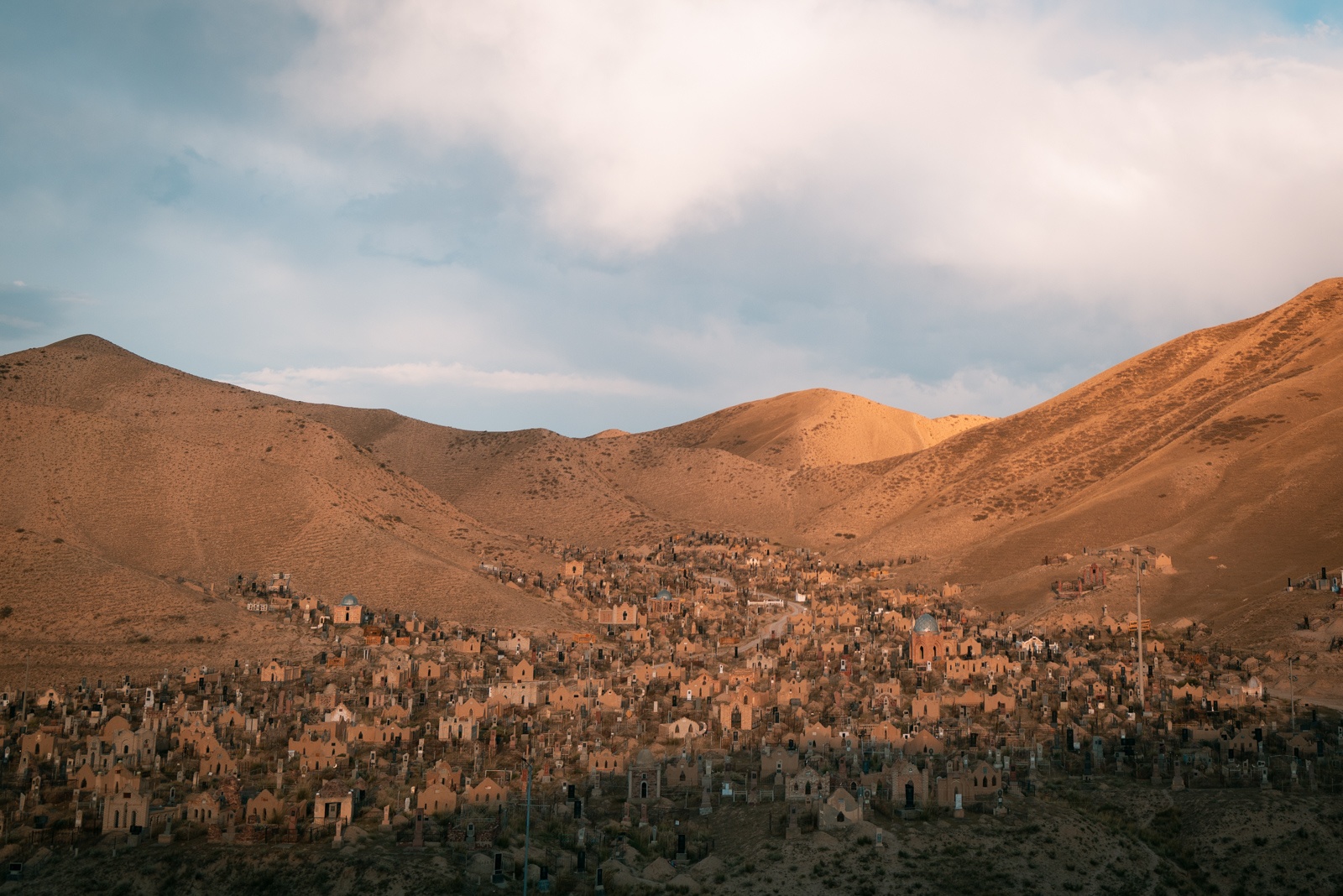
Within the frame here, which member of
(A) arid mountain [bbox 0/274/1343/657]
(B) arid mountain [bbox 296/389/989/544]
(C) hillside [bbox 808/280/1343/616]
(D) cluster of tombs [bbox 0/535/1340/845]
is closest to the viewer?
(D) cluster of tombs [bbox 0/535/1340/845]

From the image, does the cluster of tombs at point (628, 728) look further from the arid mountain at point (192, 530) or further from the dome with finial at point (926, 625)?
the arid mountain at point (192, 530)

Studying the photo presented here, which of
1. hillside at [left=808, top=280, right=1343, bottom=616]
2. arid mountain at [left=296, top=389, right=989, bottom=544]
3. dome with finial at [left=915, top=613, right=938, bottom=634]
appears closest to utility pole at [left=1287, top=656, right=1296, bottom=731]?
hillside at [left=808, top=280, right=1343, bottom=616]

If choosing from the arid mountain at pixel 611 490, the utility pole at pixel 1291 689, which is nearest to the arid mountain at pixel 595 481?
the arid mountain at pixel 611 490

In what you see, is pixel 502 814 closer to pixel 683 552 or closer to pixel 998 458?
pixel 683 552

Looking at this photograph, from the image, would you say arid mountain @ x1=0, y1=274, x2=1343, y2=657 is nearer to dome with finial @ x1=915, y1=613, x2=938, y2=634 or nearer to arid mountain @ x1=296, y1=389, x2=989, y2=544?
arid mountain @ x1=296, y1=389, x2=989, y2=544

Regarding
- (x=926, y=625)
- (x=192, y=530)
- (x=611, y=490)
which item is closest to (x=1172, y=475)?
(x=926, y=625)

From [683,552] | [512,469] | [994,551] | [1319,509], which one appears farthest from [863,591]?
[512,469]
